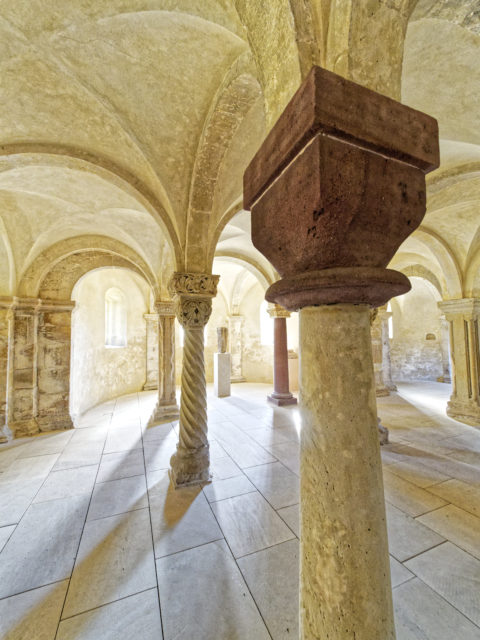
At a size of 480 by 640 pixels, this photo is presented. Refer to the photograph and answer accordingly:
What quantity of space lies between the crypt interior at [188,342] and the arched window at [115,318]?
3534 millimetres

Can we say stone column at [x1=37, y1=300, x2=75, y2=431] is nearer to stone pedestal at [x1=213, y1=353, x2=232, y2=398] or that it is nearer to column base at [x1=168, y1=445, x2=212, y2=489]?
column base at [x1=168, y1=445, x2=212, y2=489]

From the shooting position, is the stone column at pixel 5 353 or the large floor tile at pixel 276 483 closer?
the large floor tile at pixel 276 483

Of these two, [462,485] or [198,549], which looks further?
[462,485]

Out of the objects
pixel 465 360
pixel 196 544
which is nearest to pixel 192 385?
pixel 196 544

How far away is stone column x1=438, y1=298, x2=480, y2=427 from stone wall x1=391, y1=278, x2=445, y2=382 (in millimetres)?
5984

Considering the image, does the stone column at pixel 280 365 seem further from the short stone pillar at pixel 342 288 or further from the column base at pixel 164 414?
the short stone pillar at pixel 342 288

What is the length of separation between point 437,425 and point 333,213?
646cm

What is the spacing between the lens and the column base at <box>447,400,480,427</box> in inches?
230

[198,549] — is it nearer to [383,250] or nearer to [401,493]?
[401,493]

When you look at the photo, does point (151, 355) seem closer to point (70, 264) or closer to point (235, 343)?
point (235, 343)

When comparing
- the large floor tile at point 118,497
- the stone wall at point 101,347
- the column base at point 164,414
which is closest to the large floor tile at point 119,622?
the large floor tile at point 118,497

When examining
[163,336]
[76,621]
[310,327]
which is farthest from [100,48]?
[163,336]

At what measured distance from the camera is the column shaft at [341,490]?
89cm

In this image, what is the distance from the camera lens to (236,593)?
6.14ft
